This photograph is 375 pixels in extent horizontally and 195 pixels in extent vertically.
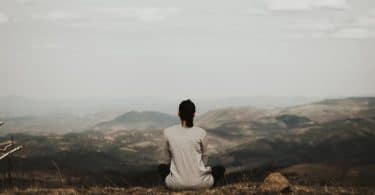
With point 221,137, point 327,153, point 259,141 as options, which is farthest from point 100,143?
point 327,153

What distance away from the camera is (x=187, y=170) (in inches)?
428

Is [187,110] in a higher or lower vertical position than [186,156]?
higher

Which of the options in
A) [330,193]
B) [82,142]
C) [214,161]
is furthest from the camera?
[82,142]

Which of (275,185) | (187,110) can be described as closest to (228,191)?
(275,185)

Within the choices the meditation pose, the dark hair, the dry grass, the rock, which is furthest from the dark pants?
the rock

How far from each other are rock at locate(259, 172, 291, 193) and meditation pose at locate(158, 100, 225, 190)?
2349 millimetres

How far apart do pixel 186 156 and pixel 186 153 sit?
6cm

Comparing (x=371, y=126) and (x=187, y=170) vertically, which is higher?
(x=187, y=170)

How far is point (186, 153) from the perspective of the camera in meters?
10.7

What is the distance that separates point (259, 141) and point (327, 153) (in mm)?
22374

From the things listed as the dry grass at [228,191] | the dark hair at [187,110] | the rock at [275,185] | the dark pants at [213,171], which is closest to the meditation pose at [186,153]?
the dark hair at [187,110]

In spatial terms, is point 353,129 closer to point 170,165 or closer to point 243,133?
point 243,133

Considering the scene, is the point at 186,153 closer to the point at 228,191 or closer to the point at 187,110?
the point at 187,110

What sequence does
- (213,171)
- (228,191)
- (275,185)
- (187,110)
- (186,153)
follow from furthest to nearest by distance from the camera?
1. (275,185)
2. (228,191)
3. (213,171)
4. (186,153)
5. (187,110)
